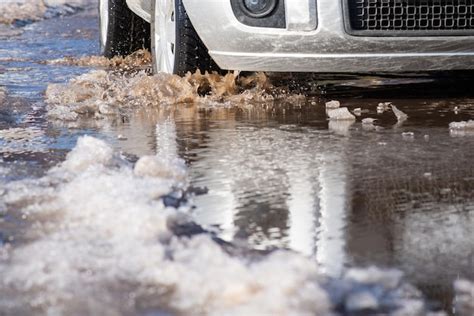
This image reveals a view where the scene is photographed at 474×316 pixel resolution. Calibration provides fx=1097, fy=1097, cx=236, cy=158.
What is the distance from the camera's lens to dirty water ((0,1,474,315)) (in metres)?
2.13

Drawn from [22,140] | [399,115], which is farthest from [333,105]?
[22,140]

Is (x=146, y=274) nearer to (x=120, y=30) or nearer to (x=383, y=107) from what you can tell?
(x=383, y=107)

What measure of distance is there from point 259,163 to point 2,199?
0.88 metres

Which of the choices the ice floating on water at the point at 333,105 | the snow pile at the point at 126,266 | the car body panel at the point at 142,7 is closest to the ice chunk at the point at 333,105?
the ice floating on water at the point at 333,105

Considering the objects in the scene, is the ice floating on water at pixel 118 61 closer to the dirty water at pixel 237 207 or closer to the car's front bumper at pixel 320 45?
the dirty water at pixel 237 207

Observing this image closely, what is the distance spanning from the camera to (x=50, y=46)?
9922 millimetres

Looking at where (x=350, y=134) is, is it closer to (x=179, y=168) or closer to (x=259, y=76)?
(x=179, y=168)

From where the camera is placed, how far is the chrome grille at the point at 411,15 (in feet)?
14.9

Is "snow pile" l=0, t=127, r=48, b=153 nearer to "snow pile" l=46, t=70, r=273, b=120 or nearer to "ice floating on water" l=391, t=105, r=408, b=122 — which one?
"snow pile" l=46, t=70, r=273, b=120

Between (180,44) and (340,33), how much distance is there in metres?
0.88

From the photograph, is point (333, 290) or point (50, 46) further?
point (50, 46)

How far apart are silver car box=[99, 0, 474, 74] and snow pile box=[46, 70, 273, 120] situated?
0.38m

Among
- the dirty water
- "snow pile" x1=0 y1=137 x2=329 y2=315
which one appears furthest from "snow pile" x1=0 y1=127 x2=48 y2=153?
"snow pile" x1=0 y1=137 x2=329 y2=315

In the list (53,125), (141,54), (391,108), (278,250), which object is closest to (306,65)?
(391,108)
